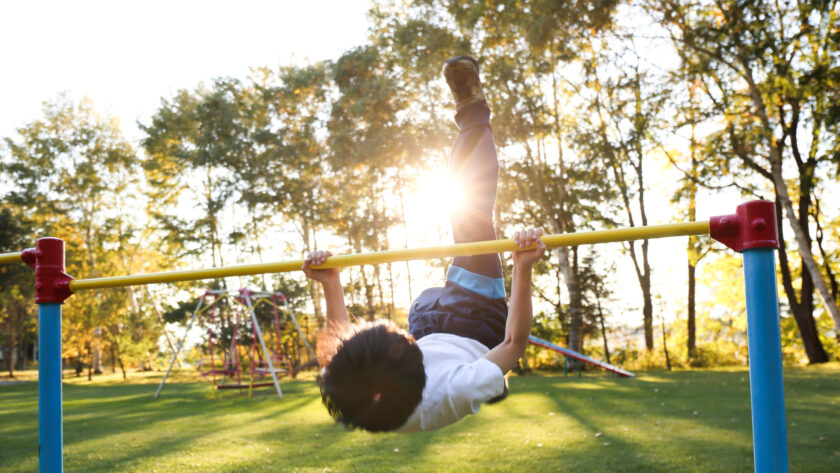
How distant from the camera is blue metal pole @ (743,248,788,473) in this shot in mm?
2045

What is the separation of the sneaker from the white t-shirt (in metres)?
1.25

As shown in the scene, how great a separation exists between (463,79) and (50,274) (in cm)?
212

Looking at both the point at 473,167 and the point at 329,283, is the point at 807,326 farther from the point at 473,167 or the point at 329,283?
the point at 329,283

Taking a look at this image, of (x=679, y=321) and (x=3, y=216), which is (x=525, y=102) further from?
(x=3, y=216)

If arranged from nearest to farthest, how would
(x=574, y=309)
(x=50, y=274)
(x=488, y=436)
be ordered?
(x=50, y=274) < (x=488, y=436) < (x=574, y=309)

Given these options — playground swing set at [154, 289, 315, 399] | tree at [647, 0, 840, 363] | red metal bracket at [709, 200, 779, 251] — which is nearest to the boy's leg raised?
red metal bracket at [709, 200, 779, 251]

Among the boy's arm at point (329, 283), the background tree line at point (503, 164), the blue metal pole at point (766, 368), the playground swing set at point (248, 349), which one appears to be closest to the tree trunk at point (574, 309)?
the background tree line at point (503, 164)

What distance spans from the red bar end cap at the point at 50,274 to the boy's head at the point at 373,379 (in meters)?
1.56

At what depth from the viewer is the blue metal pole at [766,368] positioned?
2045 mm

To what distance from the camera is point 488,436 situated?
667 centimetres

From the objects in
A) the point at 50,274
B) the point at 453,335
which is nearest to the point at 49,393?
the point at 50,274

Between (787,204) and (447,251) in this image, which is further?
(787,204)

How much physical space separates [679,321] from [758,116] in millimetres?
8068

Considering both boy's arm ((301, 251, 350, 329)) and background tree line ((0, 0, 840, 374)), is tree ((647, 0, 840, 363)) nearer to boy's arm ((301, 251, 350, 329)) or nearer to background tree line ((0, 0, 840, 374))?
background tree line ((0, 0, 840, 374))
